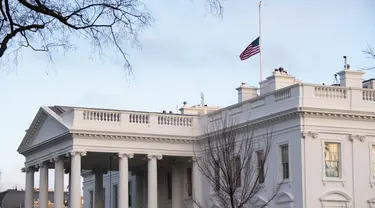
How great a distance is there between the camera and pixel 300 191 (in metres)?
Result: 39.4

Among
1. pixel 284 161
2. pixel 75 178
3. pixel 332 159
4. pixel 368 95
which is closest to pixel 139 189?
pixel 75 178

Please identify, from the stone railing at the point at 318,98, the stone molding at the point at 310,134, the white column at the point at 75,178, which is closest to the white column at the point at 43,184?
the white column at the point at 75,178

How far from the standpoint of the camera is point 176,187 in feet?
172

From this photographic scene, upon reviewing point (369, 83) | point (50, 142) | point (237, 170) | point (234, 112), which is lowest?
point (237, 170)

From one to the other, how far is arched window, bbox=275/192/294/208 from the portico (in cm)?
871

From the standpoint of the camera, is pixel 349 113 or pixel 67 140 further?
pixel 67 140

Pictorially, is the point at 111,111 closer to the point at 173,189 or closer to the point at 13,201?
the point at 173,189

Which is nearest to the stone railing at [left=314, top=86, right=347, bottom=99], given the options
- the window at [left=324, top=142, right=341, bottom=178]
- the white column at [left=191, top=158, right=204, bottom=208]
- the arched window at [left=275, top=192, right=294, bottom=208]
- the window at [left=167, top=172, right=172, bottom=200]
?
the window at [left=324, top=142, right=341, bottom=178]

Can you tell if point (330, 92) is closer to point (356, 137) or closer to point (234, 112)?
point (356, 137)

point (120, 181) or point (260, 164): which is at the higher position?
point (260, 164)

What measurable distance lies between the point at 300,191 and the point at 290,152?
2.08 m

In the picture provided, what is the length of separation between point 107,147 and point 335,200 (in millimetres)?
13508

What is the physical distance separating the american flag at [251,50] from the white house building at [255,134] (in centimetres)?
201

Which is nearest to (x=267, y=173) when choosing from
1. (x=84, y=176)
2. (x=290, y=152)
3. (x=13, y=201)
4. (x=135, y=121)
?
(x=290, y=152)
